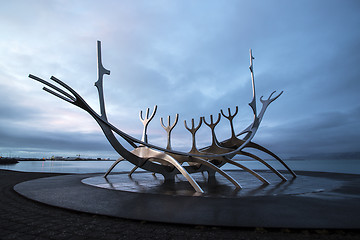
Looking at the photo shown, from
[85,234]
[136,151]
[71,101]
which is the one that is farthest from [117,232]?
[136,151]

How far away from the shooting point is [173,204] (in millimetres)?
5832

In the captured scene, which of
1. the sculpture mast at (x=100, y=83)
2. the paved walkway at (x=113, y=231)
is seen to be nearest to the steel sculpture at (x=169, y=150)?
the sculpture mast at (x=100, y=83)

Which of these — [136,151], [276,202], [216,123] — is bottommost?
[276,202]

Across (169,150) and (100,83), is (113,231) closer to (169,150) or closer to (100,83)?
(169,150)

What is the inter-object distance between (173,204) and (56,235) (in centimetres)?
301

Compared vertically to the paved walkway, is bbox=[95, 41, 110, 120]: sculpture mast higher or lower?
higher

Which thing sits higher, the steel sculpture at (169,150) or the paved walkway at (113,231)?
the steel sculpture at (169,150)

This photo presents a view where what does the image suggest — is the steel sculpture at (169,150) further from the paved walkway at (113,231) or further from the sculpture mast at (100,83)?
the paved walkway at (113,231)

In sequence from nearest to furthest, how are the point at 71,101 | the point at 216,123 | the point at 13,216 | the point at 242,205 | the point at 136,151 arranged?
the point at 13,216 < the point at 242,205 < the point at 71,101 < the point at 136,151 < the point at 216,123

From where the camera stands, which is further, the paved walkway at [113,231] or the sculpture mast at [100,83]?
the sculpture mast at [100,83]

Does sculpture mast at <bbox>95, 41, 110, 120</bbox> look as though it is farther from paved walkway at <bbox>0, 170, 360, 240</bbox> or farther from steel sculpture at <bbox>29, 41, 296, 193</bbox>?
paved walkway at <bbox>0, 170, 360, 240</bbox>

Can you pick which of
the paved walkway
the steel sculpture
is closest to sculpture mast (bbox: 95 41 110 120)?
the steel sculpture

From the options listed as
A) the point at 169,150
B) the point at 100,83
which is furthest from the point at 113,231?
the point at 100,83

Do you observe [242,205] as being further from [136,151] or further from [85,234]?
[136,151]
